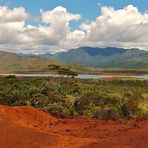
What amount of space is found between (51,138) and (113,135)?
3454 millimetres

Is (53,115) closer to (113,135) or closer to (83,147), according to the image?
(113,135)

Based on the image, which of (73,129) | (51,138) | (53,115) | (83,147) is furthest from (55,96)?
(83,147)

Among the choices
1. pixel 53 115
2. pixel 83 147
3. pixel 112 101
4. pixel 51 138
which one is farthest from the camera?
pixel 112 101

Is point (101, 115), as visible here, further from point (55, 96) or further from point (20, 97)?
point (20, 97)

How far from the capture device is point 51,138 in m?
22.8

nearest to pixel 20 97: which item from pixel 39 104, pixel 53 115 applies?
pixel 39 104

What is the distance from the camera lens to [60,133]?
83.3ft

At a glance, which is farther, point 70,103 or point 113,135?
point 70,103

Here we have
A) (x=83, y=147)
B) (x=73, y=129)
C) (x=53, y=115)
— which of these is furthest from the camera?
(x=53, y=115)

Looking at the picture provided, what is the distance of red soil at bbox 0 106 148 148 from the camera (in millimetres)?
20938

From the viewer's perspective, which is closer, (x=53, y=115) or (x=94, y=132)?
(x=94, y=132)

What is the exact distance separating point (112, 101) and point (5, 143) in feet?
70.1

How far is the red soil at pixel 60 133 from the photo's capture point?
20.9 metres

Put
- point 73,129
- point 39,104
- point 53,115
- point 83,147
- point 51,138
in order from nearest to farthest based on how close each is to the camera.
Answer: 1. point 83,147
2. point 51,138
3. point 73,129
4. point 53,115
5. point 39,104
